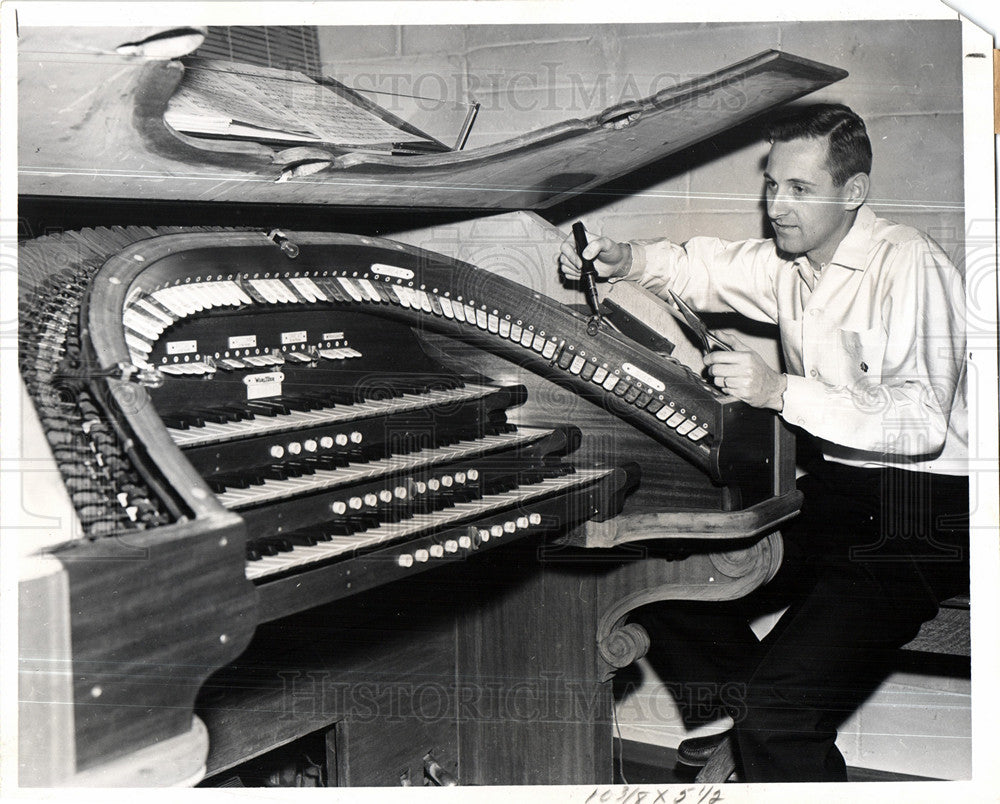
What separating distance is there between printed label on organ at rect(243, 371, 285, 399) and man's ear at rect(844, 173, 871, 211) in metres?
1.31

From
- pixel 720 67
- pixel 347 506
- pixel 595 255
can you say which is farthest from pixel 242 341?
pixel 720 67

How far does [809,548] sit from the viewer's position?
223cm

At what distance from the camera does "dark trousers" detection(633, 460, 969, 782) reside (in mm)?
2141

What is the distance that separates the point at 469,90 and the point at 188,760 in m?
1.56

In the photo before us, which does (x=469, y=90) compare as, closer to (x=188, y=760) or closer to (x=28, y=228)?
(x=28, y=228)

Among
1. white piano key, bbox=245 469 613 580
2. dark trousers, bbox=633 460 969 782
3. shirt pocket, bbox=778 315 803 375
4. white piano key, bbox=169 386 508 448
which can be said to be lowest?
dark trousers, bbox=633 460 969 782

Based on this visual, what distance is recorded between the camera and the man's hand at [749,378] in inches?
81.6

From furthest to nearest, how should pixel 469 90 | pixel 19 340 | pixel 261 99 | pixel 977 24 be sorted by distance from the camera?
pixel 469 90
pixel 977 24
pixel 261 99
pixel 19 340

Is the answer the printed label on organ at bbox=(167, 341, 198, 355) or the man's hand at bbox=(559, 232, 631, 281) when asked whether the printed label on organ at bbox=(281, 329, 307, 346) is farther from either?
the man's hand at bbox=(559, 232, 631, 281)

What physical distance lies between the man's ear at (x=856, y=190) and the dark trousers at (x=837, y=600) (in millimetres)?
589

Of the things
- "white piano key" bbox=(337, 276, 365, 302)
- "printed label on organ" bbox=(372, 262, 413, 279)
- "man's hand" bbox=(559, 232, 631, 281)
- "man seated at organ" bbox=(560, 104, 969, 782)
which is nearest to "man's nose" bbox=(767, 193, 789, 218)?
"man seated at organ" bbox=(560, 104, 969, 782)

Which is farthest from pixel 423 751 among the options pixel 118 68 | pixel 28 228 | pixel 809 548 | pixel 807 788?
pixel 118 68

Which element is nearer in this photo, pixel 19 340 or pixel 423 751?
pixel 19 340

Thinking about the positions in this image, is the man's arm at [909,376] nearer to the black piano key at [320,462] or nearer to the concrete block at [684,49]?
the concrete block at [684,49]
